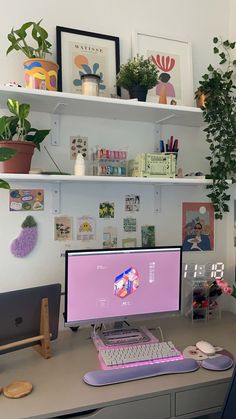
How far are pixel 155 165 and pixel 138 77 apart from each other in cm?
41

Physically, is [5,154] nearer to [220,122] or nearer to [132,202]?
[132,202]

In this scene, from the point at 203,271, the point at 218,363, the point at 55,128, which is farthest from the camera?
the point at 203,271

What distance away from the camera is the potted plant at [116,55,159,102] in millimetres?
1612

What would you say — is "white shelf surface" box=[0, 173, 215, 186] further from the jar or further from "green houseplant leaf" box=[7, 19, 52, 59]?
"green houseplant leaf" box=[7, 19, 52, 59]

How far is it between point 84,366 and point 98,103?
109 cm

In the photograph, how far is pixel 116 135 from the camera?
6.03 feet

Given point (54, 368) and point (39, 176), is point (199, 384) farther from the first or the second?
point (39, 176)

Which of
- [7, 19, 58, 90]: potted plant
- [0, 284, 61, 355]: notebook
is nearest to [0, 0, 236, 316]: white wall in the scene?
[7, 19, 58, 90]: potted plant

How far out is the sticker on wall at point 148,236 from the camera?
6.21 ft

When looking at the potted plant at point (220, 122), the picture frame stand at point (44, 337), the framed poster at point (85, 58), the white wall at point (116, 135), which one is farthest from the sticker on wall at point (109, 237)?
the framed poster at point (85, 58)

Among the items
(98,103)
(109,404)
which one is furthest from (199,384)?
(98,103)

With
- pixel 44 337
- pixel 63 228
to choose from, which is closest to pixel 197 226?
pixel 63 228

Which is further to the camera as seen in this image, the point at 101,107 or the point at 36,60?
the point at 101,107

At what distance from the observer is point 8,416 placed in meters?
1.05
